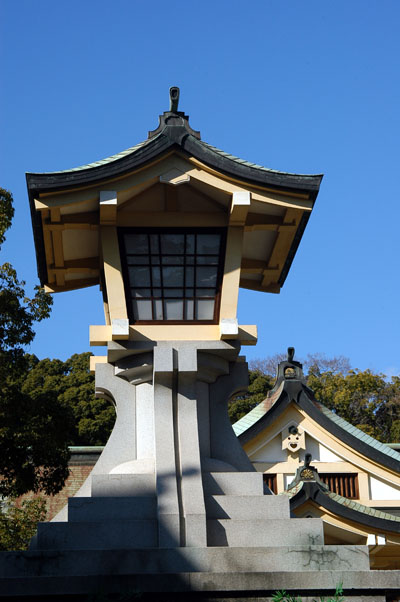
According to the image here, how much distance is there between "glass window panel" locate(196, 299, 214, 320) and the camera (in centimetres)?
1036

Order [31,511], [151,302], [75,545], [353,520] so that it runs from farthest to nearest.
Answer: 1. [353,520]
2. [31,511]
3. [151,302]
4. [75,545]

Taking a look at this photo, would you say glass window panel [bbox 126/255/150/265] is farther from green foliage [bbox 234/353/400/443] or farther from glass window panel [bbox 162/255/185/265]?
green foliage [bbox 234/353/400/443]

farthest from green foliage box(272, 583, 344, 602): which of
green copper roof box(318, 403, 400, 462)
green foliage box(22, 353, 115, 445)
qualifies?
green foliage box(22, 353, 115, 445)

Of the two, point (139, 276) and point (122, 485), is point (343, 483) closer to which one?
point (139, 276)

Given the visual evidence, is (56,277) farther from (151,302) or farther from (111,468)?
(111,468)

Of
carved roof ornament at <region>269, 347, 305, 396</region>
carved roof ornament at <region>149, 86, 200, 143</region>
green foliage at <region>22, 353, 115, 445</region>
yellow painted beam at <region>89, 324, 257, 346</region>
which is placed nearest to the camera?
yellow painted beam at <region>89, 324, 257, 346</region>

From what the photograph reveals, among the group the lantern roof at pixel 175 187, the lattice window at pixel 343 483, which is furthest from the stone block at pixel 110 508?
the lattice window at pixel 343 483

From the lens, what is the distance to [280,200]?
400 inches

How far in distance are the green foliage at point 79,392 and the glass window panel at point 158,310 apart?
18760 mm

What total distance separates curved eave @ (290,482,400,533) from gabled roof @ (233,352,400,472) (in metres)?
2.55

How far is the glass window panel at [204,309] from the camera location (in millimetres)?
10359

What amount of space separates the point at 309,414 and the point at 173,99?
39.1 feet

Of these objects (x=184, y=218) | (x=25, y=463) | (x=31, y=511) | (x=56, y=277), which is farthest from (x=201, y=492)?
(x=31, y=511)

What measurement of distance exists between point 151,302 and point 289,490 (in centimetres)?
890
